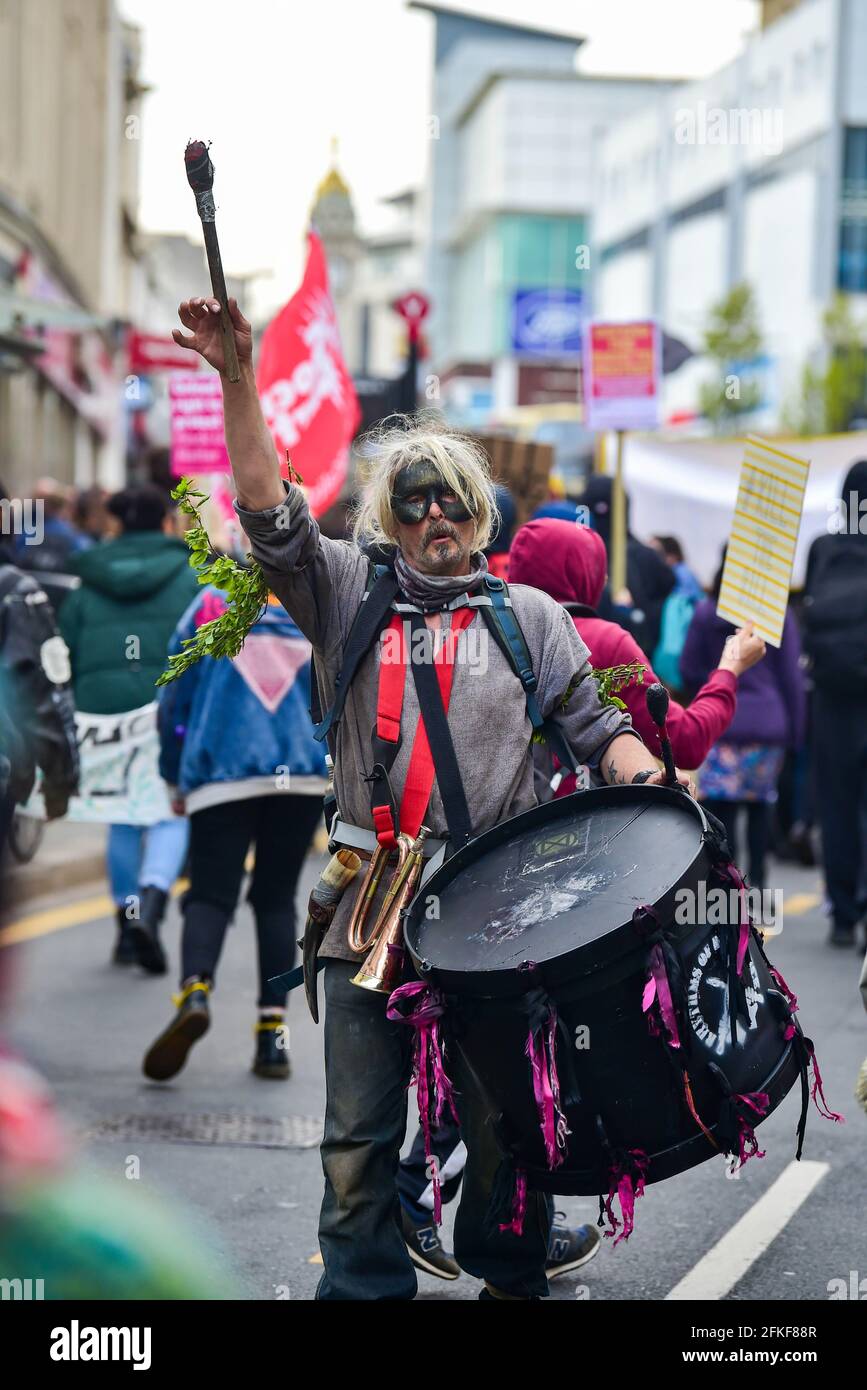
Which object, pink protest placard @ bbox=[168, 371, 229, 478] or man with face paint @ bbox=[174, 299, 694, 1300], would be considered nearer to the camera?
man with face paint @ bbox=[174, 299, 694, 1300]

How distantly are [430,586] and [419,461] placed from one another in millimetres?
237

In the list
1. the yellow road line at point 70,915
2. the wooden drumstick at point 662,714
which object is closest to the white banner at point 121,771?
the yellow road line at point 70,915

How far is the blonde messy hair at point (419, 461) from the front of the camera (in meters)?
3.69

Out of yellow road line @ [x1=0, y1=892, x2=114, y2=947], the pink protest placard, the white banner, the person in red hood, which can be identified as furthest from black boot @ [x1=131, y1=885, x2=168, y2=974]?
the pink protest placard

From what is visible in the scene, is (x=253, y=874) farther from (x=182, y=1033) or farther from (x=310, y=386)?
(x=310, y=386)

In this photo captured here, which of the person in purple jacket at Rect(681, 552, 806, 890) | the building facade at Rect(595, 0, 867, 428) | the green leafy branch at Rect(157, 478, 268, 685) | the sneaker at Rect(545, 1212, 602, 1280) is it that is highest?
the building facade at Rect(595, 0, 867, 428)

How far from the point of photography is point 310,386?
1130 centimetres

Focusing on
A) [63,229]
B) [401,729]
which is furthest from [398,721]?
[63,229]

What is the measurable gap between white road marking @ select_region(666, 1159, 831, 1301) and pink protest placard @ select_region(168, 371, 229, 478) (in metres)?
7.86

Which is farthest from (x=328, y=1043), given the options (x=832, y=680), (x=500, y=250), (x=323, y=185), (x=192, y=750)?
(x=500, y=250)

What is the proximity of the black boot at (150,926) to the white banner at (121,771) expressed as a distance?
14.3 inches

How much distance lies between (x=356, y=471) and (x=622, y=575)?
764cm

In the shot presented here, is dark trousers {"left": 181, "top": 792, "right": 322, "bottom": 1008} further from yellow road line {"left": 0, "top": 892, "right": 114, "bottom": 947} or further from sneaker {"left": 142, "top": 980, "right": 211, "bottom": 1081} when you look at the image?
yellow road line {"left": 0, "top": 892, "right": 114, "bottom": 947}

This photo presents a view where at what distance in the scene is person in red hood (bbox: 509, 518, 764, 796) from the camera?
4297mm
